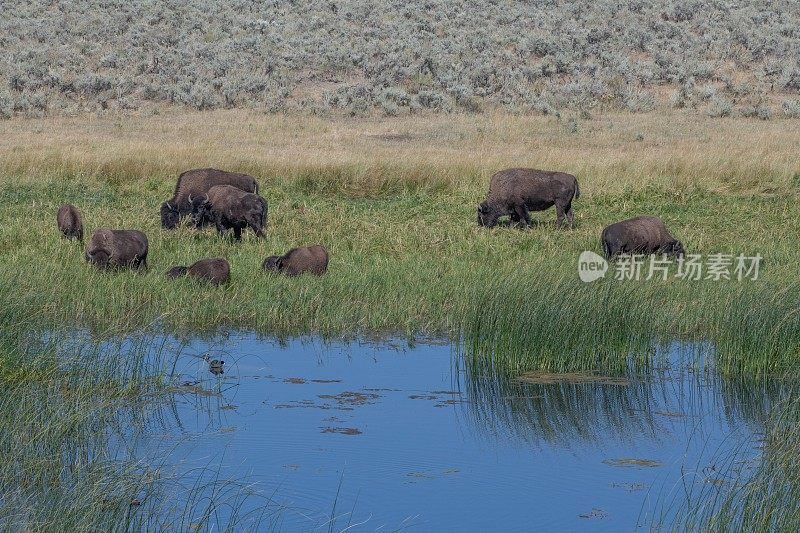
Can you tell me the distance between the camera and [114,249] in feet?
46.4

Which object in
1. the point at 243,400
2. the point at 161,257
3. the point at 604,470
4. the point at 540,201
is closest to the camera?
the point at 604,470

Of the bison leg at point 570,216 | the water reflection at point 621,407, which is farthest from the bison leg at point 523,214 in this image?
the water reflection at point 621,407

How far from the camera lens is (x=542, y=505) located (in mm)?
7453

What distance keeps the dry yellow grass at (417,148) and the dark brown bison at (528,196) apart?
2.76m

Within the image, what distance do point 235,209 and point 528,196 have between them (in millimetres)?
5091

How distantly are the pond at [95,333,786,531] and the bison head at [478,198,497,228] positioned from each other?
26.9ft

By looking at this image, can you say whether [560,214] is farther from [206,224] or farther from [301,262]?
[301,262]

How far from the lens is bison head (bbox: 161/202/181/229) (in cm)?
1872

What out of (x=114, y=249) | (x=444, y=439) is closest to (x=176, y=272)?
(x=114, y=249)

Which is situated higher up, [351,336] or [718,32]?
[718,32]

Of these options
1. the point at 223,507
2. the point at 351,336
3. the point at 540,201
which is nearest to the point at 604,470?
the point at 223,507

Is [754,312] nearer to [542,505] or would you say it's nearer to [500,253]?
[542,505]

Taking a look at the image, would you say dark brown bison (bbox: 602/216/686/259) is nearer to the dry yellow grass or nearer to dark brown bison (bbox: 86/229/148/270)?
dark brown bison (bbox: 86/229/148/270)

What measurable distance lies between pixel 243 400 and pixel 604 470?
3099 millimetres
